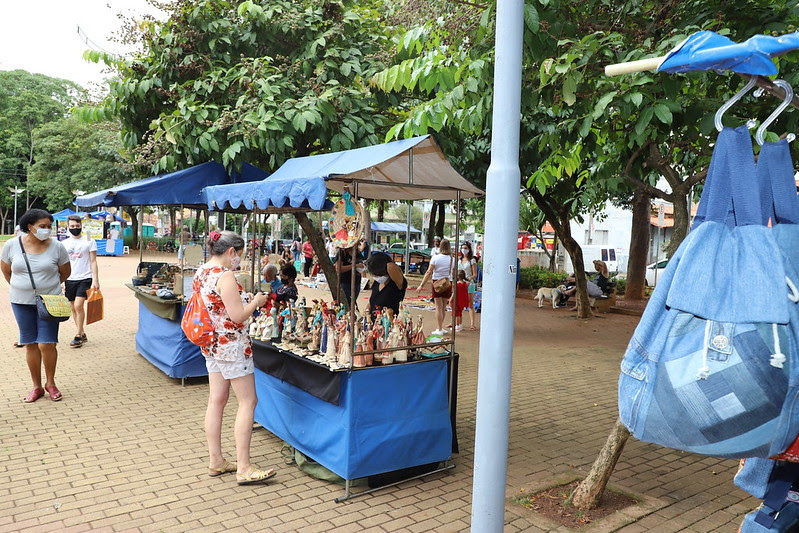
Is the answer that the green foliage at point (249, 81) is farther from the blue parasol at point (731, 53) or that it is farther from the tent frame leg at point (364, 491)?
the blue parasol at point (731, 53)

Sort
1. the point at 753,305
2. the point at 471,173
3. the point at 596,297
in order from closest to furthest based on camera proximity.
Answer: the point at 753,305
the point at 471,173
the point at 596,297

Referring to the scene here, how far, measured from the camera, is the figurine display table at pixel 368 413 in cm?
436

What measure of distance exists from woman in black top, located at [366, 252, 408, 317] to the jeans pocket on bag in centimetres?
503

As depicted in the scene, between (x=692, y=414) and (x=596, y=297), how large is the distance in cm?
1444

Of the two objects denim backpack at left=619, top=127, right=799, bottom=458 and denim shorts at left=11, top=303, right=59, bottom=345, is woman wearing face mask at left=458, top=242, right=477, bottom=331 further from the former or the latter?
denim backpack at left=619, top=127, right=799, bottom=458

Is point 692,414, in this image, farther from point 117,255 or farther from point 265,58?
point 117,255

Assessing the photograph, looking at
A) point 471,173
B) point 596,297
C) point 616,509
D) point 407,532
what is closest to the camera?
point 407,532

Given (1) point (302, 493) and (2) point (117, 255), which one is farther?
(2) point (117, 255)

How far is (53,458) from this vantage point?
4.95m

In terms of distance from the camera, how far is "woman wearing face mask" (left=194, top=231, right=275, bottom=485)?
434 centimetres

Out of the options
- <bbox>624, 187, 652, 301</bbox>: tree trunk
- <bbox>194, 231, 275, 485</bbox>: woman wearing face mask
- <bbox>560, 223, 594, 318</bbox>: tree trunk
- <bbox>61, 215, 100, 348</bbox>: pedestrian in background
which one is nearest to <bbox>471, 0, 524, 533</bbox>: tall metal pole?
<bbox>194, 231, 275, 485</bbox>: woman wearing face mask

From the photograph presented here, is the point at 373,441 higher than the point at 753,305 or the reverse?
the reverse

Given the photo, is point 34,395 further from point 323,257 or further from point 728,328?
point 728,328

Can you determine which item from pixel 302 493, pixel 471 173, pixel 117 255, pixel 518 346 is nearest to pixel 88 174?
pixel 117 255
